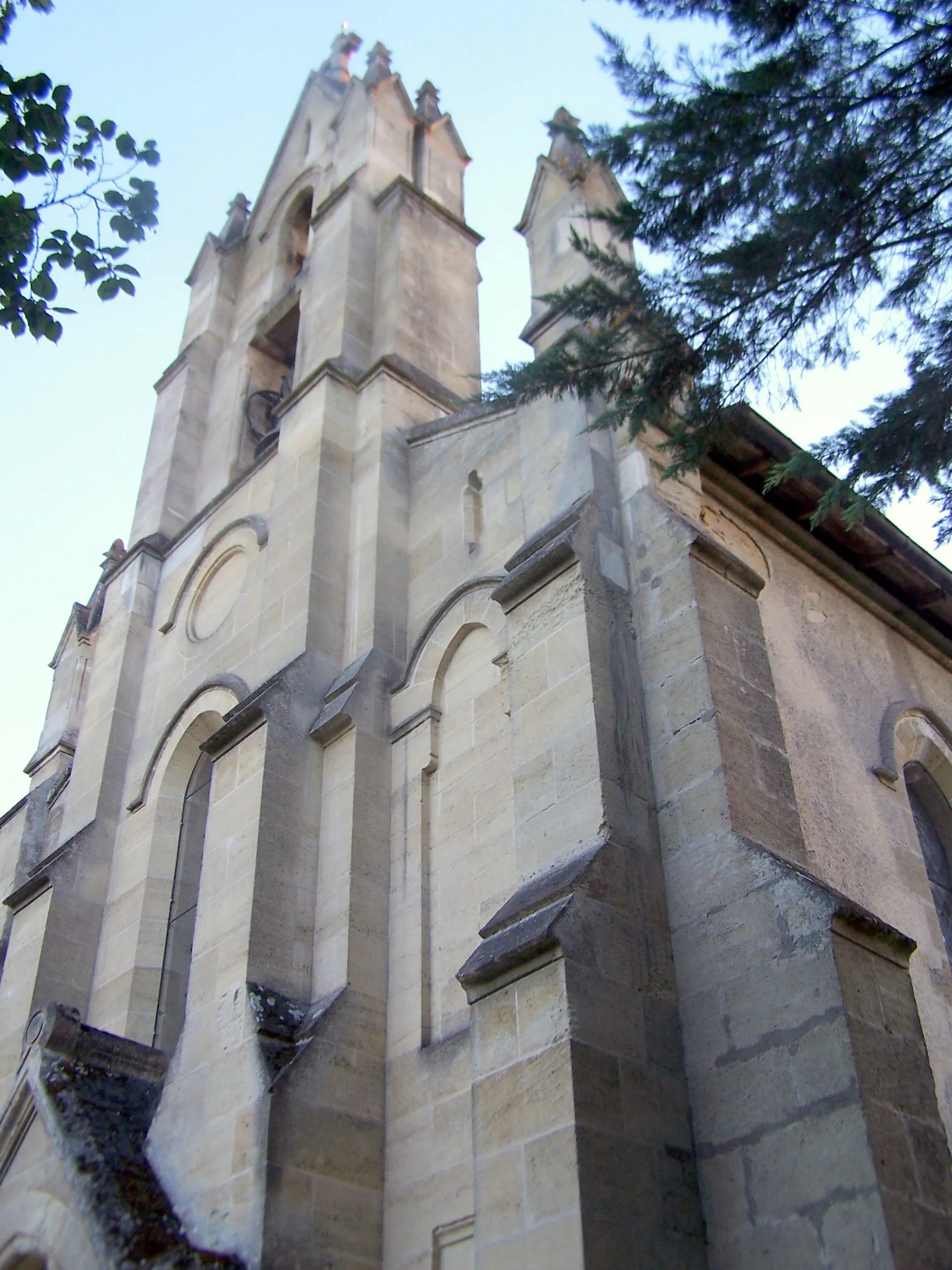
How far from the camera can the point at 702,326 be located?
26.0 ft

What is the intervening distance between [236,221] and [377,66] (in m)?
3.58

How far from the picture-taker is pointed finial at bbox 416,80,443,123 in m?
18.7

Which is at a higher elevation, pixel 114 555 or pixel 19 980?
pixel 114 555

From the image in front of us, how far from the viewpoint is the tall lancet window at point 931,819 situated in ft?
38.6

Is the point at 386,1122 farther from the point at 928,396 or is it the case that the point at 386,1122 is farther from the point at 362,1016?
the point at 928,396

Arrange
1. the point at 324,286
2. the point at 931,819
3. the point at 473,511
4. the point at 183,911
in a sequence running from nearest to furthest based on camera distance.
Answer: the point at 473,511 < the point at 183,911 < the point at 931,819 < the point at 324,286

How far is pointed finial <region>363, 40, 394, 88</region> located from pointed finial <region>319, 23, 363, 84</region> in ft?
4.74

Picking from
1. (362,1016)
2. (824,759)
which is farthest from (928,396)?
(362,1016)

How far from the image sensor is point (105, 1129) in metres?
8.96

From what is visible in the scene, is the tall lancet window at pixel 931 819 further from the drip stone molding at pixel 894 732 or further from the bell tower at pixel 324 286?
the bell tower at pixel 324 286

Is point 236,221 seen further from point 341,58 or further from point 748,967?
point 748,967

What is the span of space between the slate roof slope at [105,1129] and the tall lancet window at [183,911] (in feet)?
3.15

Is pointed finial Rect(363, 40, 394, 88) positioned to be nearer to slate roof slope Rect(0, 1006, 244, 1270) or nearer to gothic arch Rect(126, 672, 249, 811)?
gothic arch Rect(126, 672, 249, 811)

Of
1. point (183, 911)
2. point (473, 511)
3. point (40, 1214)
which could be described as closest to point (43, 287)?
point (473, 511)
